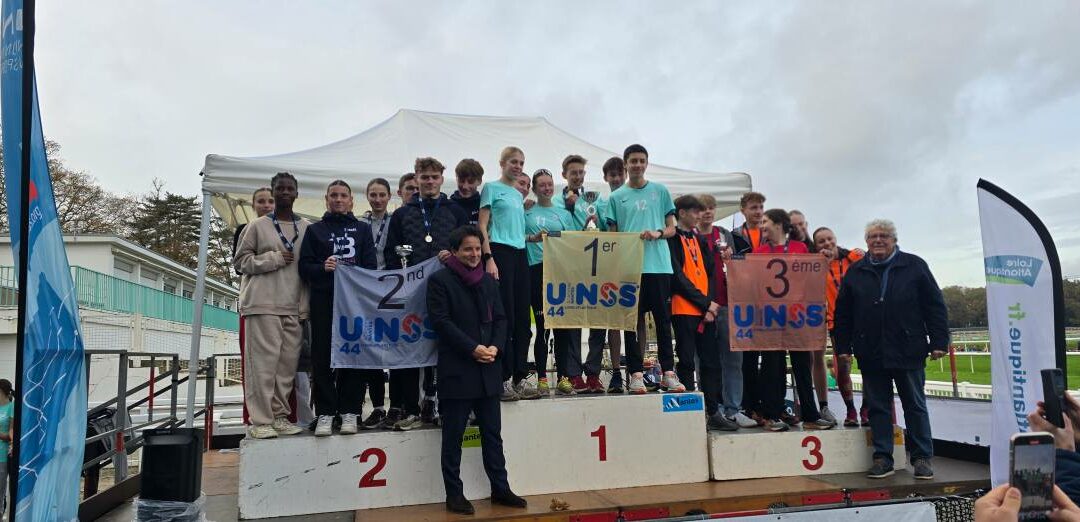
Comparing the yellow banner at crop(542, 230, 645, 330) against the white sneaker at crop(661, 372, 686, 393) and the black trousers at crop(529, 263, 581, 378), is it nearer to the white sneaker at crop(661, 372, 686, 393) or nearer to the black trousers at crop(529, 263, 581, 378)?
the black trousers at crop(529, 263, 581, 378)

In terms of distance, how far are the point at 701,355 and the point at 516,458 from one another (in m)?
1.89

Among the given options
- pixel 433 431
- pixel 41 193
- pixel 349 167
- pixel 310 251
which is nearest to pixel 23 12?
pixel 41 193

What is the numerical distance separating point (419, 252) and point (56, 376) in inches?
111

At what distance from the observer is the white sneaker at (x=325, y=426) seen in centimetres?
445

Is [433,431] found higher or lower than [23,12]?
lower

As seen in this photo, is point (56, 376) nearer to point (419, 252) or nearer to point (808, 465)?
point (419, 252)

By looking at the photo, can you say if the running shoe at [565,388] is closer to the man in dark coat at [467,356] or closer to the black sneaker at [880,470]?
the man in dark coat at [467,356]

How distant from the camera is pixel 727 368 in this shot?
19.1 feet

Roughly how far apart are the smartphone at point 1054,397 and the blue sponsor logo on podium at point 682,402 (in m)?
3.19

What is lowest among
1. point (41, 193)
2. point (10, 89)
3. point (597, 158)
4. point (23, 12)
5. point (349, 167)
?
point (41, 193)

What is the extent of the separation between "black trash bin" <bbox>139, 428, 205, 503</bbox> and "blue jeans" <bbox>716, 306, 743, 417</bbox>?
4.08m

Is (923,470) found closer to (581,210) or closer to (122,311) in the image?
(581,210)

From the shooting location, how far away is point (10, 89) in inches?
88.7

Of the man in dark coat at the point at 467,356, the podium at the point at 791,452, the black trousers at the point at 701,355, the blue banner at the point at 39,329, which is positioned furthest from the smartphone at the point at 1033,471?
the black trousers at the point at 701,355
